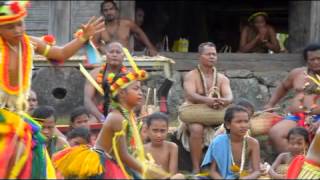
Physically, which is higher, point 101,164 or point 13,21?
point 13,21

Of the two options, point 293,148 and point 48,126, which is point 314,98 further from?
point 48,126

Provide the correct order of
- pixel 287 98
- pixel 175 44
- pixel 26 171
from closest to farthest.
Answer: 1. pixel 26 171
2. pixel 287 98
3. pixel 175 44

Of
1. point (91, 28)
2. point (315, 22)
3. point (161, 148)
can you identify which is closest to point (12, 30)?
point (91, 28)

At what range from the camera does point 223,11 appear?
19484mm

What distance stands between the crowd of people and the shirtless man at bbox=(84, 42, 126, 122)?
11 mm

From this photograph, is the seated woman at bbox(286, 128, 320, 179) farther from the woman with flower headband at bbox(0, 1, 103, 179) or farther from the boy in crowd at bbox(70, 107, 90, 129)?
the boy in crowd at bbox(70, 107, 90, 129)

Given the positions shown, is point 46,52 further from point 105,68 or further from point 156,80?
point 156,80

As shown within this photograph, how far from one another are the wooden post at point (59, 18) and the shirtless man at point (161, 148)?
14.1 ft

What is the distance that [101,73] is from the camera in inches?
443

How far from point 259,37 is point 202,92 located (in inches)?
137

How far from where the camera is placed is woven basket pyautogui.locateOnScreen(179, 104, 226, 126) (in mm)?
10805

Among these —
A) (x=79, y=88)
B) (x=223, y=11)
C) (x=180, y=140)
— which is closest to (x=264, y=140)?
(x=180, y=140)

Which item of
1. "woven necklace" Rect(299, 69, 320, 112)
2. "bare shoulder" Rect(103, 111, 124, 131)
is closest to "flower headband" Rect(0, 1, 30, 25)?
"bare shoulder" Rect(103, 111, 124, 131)

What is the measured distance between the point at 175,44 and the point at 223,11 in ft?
13.4
